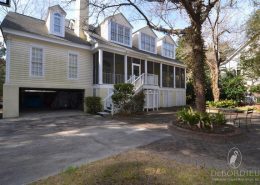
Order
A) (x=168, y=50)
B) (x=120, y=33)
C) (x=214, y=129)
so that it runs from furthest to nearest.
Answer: (x=168, y=50)
(x=120, y=33)
(x=214, y=129)

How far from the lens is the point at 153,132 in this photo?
9.87m

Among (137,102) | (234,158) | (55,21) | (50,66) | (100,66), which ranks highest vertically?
(55,21)

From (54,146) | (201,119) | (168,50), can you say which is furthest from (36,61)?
(168,50)

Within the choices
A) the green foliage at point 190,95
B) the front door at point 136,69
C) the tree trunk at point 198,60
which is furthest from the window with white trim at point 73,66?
the green foliage at point 190,95

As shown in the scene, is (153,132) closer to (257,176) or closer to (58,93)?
(257,176)

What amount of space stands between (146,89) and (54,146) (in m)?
12.3

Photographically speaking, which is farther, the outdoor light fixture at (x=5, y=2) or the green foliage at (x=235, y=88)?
the green foliage at (x=235, y=88)

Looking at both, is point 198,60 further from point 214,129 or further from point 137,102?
point 137,102

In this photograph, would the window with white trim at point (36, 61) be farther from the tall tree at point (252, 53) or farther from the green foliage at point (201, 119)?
the tall tree at point (252, 53)

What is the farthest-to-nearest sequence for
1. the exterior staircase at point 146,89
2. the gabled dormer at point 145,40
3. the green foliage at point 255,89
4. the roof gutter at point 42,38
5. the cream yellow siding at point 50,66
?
the green foliage at point 255,89
the gabled dormer at point 145,40
the exterior staircase at point 146,89
the cream yellow siding at point 50,66
the roof gutter at point 42,38

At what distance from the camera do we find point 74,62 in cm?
1723

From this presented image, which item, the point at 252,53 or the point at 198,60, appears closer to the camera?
the point at 198,60

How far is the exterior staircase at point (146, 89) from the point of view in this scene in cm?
1681

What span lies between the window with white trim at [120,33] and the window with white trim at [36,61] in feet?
23.2
